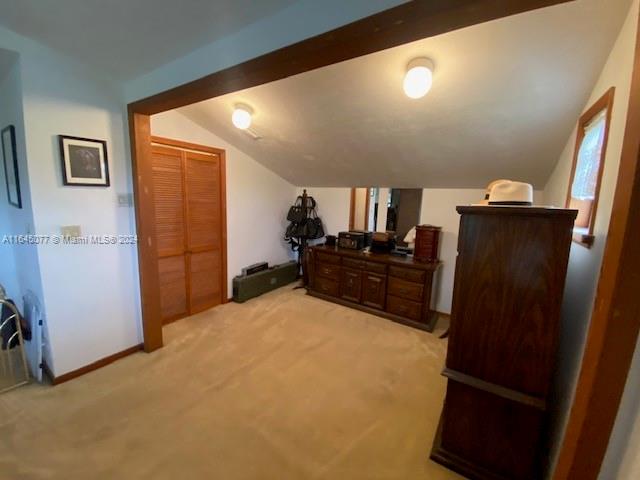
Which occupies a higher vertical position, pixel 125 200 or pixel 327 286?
pixel 125 200

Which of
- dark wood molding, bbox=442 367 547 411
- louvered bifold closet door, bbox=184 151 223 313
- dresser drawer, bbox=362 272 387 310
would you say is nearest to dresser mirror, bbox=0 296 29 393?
louvered bifold closet door, bbox=184 151 223 313

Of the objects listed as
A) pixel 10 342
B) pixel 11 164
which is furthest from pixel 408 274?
pixel 11 164

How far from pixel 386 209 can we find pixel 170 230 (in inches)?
101

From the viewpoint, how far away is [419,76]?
1622 mm

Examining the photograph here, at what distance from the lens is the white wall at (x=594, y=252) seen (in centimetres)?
113

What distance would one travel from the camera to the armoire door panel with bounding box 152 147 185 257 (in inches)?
109

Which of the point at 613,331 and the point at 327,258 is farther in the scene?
the point at 327,258

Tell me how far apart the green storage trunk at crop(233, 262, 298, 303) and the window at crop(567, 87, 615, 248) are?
326cm

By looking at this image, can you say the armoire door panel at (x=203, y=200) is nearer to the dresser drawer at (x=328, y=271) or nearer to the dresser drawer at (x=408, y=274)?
the dresser drawer at (x=328, y=271)

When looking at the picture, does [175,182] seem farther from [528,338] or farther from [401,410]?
[528,338]

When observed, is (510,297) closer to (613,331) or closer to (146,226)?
(613,331)

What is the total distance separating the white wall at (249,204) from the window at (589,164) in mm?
3236

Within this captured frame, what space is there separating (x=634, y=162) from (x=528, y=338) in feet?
2.89

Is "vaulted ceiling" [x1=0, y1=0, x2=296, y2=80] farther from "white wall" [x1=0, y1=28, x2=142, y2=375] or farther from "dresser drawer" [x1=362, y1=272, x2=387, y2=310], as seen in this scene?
"dresser drawer" [x1=362, y1=272, x2=387, y2=310]
